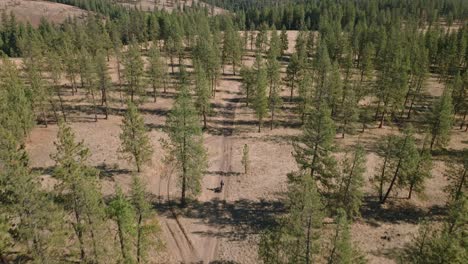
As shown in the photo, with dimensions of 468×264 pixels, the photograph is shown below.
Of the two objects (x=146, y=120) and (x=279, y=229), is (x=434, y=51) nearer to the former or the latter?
(x=146, y=120)

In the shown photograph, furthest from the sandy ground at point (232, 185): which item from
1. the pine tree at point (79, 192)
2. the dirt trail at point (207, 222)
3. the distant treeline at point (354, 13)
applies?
the distant treeline at point (354, 13)

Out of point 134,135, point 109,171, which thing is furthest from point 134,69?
point 134,135

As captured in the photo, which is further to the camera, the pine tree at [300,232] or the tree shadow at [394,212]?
the tree shadow at [394,212]

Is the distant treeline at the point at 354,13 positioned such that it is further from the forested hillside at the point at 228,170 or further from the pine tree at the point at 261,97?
the pine tree at the point at 261,97

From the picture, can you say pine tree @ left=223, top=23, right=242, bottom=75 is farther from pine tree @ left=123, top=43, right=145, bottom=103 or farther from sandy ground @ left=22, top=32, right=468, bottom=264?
pine tree @ left=123, top=43, right=145, bottom=103

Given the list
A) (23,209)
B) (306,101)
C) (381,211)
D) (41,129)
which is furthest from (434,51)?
(23,209)
